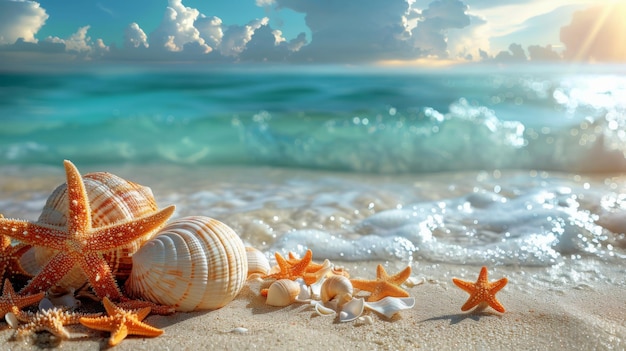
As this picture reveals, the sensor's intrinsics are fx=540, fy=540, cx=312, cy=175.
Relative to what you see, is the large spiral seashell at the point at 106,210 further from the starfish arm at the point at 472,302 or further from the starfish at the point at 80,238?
the starfish arm at the point at 472,302

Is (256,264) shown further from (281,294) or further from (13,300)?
(13,300)

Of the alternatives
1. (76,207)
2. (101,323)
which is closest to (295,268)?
(101,323)

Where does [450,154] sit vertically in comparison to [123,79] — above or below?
below

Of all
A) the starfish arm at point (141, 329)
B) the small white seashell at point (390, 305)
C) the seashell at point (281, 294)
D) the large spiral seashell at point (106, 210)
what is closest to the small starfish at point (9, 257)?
the large spiral seashell at point (106, 210)

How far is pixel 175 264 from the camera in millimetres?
2469

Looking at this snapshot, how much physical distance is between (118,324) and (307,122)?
9.95m

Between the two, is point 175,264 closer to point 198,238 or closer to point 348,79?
point 198,238

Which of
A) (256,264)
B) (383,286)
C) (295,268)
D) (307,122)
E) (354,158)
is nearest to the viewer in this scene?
(383,286)

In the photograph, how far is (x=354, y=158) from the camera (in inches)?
336

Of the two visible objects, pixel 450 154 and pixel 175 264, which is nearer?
pixel 175 264

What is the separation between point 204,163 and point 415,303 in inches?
245

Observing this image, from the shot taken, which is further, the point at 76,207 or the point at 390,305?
the point at 390,305

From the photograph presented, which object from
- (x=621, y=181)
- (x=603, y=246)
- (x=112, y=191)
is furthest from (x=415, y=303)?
(x=621, y=181)

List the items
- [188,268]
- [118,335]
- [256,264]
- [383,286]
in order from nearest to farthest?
[118,335], [188,268], [383,286], [256,264]
